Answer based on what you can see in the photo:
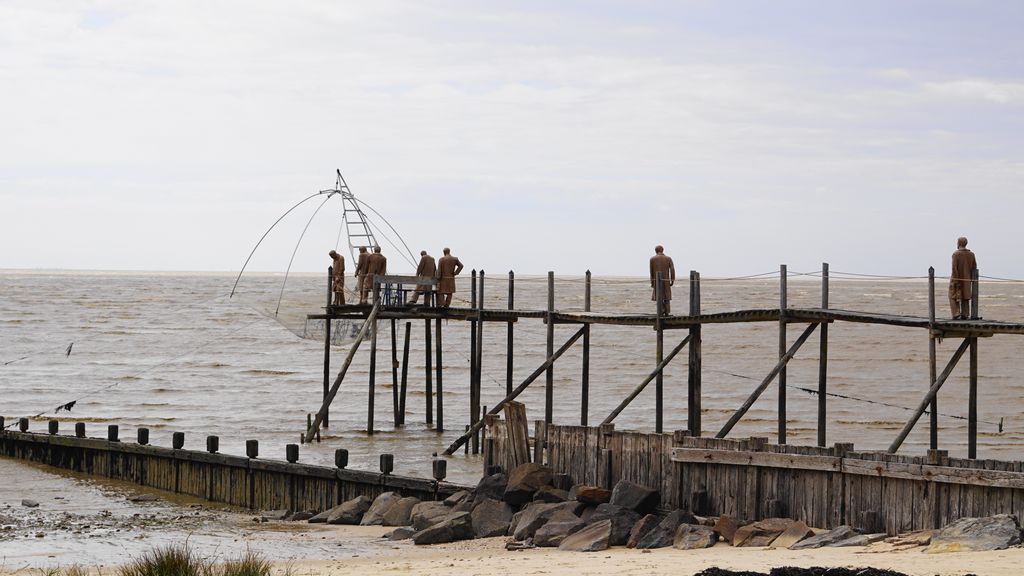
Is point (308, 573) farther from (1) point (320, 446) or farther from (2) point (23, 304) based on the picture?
(2) point (23, 304)

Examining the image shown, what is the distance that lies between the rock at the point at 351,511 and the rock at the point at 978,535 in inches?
349

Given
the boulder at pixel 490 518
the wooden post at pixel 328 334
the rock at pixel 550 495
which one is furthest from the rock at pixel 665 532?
the wooden post at pixel 328 334

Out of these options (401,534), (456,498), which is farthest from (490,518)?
(456,498)

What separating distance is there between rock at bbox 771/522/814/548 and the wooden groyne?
6097 mm

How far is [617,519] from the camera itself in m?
15.8

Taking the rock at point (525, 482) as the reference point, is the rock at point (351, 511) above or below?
below

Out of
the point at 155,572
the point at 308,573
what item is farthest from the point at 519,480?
the point at 155,572

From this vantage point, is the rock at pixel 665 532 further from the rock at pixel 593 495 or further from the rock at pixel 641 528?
the rock at pixel 593 495

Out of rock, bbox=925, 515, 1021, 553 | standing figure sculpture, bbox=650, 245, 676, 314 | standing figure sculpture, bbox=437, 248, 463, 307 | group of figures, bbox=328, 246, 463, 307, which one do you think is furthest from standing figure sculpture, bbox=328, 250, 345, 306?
rock, bbox=925, 515, 1021, 553

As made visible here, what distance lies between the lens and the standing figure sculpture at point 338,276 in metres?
30.1

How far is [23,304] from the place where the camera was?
92.2 meters

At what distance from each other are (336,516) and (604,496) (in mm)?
4783

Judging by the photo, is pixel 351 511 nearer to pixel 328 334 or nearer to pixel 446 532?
pixel 446 532

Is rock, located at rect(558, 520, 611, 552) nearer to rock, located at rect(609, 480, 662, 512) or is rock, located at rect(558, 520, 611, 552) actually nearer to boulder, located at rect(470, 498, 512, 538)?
rock, located at rect(609, 480, 662, 512)
